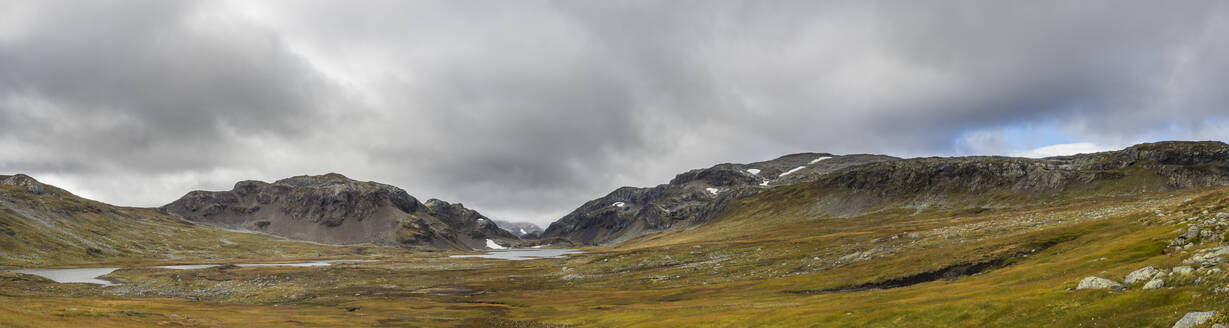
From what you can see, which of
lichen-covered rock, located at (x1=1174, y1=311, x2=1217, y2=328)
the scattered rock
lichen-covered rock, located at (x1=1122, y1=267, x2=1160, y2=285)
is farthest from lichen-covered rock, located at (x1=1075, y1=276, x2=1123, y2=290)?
lichen-covered rock, located at (x1=1174, y1=311, x2=1217, y2=328)

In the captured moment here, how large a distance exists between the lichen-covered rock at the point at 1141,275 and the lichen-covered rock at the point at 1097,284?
67cm

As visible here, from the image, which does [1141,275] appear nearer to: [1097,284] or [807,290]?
[1097,284]

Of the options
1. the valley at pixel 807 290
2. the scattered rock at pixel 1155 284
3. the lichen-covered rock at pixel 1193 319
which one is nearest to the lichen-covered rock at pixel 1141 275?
the valley at pixel 807 290

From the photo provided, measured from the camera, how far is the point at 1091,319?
30.7 m

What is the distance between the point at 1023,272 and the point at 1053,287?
1806cm

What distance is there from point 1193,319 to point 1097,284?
14.3 meters

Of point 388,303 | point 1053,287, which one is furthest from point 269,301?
point 1053,287

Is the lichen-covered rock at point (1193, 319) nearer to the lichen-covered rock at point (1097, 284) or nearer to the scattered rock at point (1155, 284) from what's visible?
the scattered rock at point (1155, 284)

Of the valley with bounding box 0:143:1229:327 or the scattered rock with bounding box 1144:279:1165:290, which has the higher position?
the scattered rock with bounding box 1144:279:1165:290

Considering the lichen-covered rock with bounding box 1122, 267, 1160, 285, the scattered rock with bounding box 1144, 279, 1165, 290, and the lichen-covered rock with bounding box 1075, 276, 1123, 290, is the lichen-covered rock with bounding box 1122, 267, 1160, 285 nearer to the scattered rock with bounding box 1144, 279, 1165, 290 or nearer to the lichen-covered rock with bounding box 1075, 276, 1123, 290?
the lichen-covered rock with bounding box 1075, 276, 1123, 290

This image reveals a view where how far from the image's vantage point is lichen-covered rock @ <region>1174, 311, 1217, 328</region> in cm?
2370

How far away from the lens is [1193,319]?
24.3 meters

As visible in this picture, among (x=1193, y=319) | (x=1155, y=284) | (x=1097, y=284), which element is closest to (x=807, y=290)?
(x=1097, y=284)

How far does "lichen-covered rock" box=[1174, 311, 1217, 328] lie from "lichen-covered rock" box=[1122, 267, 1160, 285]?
41.8ft
